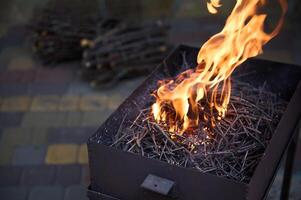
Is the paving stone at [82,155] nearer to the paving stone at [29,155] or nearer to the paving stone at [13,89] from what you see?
the paving stone at [29,155]

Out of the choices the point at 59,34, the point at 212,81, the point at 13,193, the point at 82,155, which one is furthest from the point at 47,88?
the point at 212,81

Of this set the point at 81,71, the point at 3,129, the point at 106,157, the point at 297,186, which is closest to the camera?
the point at 106,157

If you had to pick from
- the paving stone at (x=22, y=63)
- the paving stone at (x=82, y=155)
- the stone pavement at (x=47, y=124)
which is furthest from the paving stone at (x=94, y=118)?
the paving stone at (x=22, y=63)

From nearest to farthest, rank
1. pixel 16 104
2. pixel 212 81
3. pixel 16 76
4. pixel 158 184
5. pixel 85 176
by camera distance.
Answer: pixel 158 184 < pixel 212 81 < pixel 85 176 < pixel 16 104 < pixel 16 76

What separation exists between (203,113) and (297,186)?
1.22 metres

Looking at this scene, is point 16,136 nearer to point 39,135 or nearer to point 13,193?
point 39,135

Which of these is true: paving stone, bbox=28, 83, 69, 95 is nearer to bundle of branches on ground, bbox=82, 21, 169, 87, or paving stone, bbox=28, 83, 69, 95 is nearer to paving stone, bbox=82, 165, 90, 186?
bundle of branches on ground, bbox=82, 21, 169, 87

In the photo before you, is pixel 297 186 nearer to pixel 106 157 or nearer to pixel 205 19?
pixel 106 157

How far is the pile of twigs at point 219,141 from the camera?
204 centimetres

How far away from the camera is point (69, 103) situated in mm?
3994

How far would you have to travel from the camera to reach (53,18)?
4.55 metres

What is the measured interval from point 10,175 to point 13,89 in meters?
1.05

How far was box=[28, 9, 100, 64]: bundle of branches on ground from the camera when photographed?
441 centimetres

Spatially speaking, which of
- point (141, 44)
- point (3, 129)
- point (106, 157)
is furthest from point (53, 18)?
point (106, 157)
